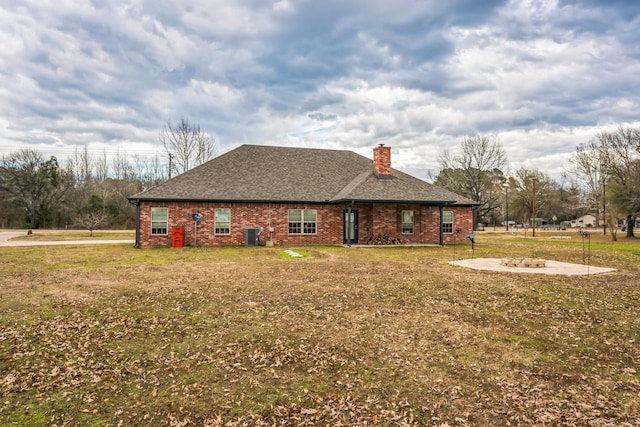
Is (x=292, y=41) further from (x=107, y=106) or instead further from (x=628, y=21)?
(x=107, y=106)

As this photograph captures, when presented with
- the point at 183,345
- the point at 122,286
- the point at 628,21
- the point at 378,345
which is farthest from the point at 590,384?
the point at 628,21

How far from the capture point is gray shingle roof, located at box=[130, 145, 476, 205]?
68.9 ft

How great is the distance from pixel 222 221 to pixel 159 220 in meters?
3.42

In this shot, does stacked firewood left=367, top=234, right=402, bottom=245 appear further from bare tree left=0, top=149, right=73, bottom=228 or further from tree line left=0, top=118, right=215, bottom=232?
bare tree left=0, top=149, right=73, bottom=228

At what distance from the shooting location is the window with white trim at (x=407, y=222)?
907 inches

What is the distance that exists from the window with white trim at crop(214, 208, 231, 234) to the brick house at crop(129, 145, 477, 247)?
56mm

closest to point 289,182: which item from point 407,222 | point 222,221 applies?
point 222,221

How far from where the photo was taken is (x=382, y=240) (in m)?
22.2

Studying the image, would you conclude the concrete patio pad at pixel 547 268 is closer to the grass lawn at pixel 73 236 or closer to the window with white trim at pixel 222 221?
the window with white trim at pixel 222 221

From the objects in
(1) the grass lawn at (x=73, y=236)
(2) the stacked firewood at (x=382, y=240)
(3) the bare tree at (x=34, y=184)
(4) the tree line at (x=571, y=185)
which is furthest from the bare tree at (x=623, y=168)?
(3) the bare tree at (x=34, y=184)

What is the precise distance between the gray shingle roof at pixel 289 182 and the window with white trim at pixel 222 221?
0.84 m

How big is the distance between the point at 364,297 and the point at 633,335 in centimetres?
482

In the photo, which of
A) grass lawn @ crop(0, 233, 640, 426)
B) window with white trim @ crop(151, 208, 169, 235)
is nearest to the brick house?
window with white trim @ crop(151, 208, 169, 235)

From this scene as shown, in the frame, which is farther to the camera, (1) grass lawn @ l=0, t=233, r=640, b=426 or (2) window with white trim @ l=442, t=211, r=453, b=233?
(2) window with white trim @ l=442, t=211, r=453, b=233
